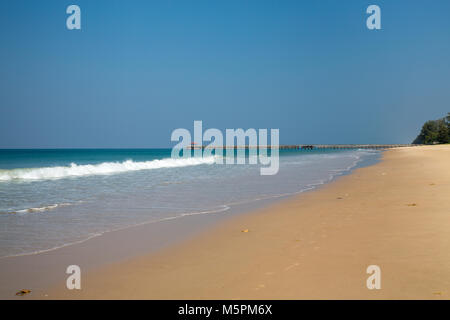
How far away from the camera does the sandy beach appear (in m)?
Result: 3.57

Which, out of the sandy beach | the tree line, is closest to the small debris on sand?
the sandy beach

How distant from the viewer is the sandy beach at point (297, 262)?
357 cm

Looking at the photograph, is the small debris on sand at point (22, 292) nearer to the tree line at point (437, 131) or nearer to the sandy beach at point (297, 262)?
the sandy beach at point (297, 262)

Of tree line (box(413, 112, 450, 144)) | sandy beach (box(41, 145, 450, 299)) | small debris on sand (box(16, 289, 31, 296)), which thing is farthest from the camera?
tree line (box(413, 112, 450, 144))

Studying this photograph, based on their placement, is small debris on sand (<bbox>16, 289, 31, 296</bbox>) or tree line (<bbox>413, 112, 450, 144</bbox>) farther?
tree line (<bbox>413, 112, 450, 144</bbox>)

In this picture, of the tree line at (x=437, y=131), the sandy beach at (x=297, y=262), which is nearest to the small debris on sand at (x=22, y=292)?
the sandy beach at (x=297, y=262)

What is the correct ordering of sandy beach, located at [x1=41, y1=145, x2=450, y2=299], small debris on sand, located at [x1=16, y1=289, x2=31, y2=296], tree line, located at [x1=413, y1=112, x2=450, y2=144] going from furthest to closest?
tree line, located at [x1=413, y1=112, x2=450, y2=144] < small debris on sand, located at [x1=16, y1=289, x2=31, y2=296] < sandy beach, located at [x1=41, y1=145, x2=450, y2=299]

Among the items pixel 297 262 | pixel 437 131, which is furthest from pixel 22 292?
pixel 437 131

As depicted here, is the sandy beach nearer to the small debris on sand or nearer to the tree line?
the small debris on sand

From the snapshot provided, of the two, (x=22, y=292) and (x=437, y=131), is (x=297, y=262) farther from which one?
(x=437, y=131)

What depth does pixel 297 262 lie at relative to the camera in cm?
444

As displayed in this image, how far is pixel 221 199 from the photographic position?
431 inches

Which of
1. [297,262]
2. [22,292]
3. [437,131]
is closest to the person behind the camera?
[22,292]
